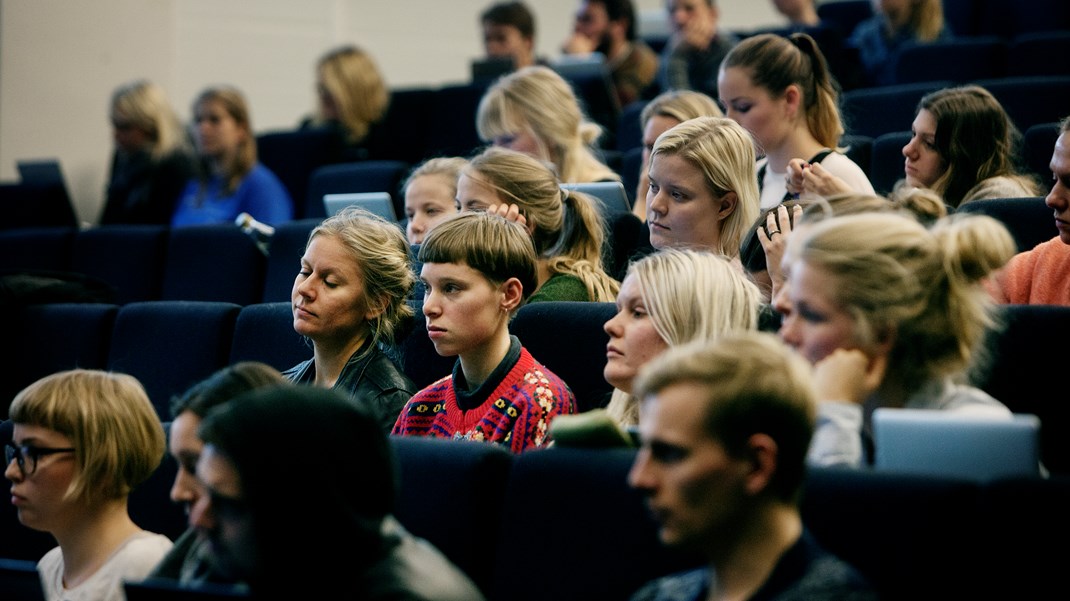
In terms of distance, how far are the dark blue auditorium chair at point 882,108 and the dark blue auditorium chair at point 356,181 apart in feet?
4.37

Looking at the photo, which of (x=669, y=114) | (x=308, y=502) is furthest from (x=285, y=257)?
(x=308, y=502)

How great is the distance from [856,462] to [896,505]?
0.19 meters

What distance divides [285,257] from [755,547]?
7.11ft

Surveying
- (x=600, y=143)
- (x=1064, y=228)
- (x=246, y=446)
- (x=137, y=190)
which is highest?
(x=1064, y=228)

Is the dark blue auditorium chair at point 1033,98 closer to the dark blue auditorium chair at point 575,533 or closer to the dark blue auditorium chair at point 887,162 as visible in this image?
the dark blue auditorium chair at point 887,162

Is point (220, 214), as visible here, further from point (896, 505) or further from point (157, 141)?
point (896, 505)

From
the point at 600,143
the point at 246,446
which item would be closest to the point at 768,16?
the point at 600,143

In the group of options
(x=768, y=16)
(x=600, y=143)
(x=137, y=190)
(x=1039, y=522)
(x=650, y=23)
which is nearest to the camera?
(x=1039, y=522)

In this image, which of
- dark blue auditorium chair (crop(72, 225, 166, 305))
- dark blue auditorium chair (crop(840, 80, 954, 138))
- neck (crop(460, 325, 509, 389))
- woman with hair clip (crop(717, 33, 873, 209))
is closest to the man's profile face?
neck (crop(460, 325, 509, 389))

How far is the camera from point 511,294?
217cm

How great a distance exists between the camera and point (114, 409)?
185 centimetres

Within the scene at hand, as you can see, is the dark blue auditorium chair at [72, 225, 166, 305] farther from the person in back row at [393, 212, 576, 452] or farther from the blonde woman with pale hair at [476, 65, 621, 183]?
the person in back row at [393, 212, 576, 452]

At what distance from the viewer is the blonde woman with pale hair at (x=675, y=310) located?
68.9 inches

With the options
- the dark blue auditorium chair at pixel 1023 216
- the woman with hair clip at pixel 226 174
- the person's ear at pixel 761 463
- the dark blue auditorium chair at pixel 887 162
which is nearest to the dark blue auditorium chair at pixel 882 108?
the dark blue auditorium chair at pixel 887 162
